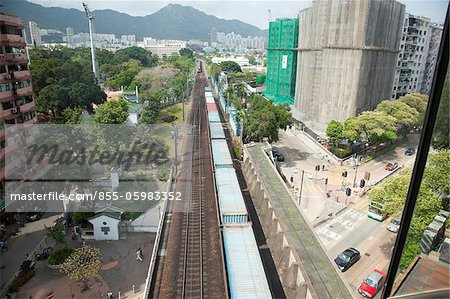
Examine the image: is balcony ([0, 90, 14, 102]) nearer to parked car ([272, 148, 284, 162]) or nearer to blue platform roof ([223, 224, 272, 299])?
blue platform roof ([223, 224, 272, 299])

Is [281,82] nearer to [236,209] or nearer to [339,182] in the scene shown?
[339,182]

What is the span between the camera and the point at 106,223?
16.6 meters

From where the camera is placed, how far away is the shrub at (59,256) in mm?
14633

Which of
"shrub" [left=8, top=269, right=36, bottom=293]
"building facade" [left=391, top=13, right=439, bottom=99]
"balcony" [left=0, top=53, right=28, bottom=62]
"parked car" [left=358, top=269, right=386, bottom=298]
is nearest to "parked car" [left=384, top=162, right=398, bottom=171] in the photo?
"parked car" [left=358, top=269, right=386, bottom=298]

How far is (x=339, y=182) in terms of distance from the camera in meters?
24.9

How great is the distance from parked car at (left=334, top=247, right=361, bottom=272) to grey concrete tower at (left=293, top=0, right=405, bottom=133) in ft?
74.0

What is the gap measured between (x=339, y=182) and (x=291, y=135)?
1372 cm

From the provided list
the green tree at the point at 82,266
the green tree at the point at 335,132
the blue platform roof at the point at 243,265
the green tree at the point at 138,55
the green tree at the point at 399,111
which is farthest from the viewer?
the green tree at the point at 138,55

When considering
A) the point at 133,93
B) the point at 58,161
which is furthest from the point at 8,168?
the point at 133,93

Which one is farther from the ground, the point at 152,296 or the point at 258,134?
the point at 258,134

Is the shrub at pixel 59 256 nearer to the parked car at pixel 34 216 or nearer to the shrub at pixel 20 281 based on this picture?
the shrub at pixel 20 281

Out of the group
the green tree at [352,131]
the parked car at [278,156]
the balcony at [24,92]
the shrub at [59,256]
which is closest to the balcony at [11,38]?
the balcony at [24,92]

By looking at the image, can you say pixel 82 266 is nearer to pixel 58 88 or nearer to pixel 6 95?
pixel 6 95

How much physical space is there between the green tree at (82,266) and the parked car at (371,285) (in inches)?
450
